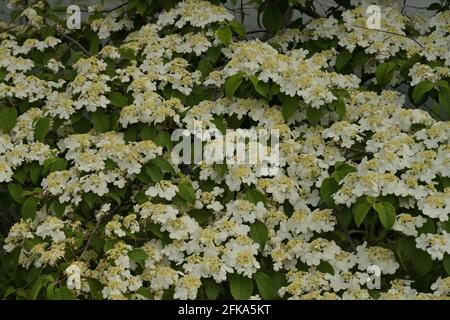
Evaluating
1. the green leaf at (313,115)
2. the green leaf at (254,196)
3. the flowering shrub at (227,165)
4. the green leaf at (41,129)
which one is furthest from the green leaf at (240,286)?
the green leaf at (41,129)

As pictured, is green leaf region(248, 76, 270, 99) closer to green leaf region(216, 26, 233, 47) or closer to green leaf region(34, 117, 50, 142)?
green leaf region(216, 26, 233, 47)

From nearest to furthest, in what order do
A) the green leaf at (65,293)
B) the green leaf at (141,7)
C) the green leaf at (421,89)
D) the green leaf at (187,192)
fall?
the green leaf at (65,293) < the green leaf at (187,192) < the green leaf at (421,89) < the green leaf at (141,7)

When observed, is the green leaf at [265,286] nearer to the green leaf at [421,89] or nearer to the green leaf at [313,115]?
the green leaf at [313,115]

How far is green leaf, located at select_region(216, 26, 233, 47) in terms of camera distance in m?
2.58

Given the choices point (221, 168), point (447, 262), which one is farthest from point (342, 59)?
point (447, 262)

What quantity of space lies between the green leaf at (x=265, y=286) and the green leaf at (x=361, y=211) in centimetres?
26

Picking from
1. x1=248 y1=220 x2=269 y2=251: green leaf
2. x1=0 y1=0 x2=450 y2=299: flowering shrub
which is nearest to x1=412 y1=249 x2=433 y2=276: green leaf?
x1=0 y1=0 x2=450 y2=299: flowering shrub

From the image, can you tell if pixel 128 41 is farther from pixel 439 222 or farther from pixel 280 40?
pixel 439 222

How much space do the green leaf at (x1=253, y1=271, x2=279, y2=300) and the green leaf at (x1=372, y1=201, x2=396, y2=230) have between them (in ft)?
1.03

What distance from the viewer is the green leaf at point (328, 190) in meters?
2.15

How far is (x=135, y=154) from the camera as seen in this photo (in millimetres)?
2232

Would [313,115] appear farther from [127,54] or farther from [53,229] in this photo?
[53,229]
